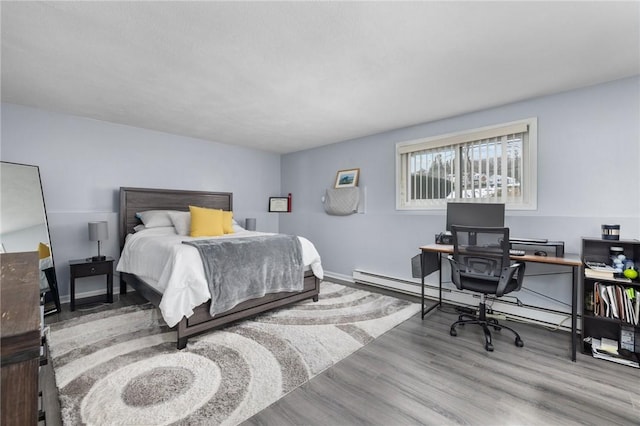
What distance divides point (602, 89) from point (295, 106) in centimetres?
298

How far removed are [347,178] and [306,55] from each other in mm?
2691

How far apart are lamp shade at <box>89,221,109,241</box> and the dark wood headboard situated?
1.20 ft

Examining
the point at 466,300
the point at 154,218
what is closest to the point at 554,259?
the point at 466,300

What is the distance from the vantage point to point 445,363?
219cm

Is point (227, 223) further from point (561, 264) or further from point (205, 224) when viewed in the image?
point (561, 264)

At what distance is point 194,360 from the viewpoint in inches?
86.7

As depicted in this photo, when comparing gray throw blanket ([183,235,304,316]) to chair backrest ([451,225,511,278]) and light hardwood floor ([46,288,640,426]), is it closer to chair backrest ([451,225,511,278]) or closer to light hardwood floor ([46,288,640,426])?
light hardwood floor ([46,288,640,426])

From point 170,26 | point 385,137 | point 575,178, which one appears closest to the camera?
point 170,26

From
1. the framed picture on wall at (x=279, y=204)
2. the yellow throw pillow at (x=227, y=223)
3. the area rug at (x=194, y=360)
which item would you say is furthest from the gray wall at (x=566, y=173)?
the yellow throw pillow at (x=227, y=223)

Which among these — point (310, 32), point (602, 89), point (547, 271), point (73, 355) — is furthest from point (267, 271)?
point (602, 89)

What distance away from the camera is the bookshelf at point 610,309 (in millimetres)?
2262

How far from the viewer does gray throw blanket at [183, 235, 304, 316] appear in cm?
260

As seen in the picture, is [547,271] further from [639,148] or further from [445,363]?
[445,363]

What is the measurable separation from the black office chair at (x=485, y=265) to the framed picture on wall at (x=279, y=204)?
3.56 metres
